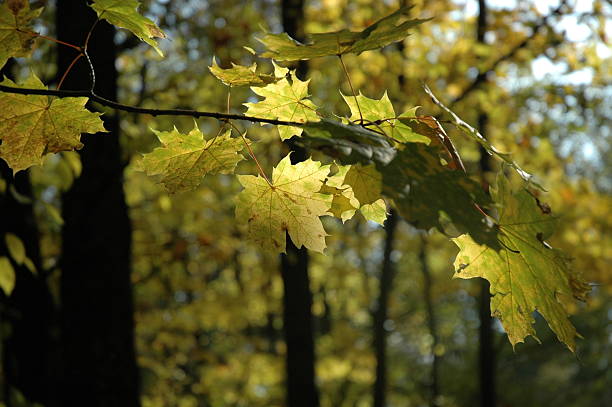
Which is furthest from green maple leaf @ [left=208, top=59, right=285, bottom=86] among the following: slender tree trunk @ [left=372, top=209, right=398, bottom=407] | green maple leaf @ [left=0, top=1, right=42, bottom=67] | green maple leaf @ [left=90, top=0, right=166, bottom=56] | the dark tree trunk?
slender tree trunk @ [left=372, top=209, right=398, bottom=407]

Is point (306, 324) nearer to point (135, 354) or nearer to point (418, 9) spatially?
point (135, 354)

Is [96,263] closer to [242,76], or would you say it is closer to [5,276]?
[5,276]

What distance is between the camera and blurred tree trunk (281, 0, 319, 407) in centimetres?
514

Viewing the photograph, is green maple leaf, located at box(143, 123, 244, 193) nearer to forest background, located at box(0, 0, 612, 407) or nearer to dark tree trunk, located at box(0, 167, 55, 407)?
forest background, located at box(0, 0, 612, 407)

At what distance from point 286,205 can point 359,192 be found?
0.17m

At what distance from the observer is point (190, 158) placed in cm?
116

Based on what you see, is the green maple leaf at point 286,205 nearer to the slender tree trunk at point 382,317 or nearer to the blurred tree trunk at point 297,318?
the blurred tree trunk at point 297,318

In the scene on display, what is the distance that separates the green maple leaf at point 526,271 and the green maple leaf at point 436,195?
0.78 ft

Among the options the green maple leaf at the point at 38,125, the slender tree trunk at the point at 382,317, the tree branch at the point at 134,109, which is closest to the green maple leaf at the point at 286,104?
the tree branch at the point at 134,109

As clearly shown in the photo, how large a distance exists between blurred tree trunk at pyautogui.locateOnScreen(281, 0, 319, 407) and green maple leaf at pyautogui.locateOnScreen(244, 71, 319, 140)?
398 cm

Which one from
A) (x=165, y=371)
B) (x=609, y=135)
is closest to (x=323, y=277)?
(x=165, y=371)

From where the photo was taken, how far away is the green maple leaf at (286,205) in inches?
44.1

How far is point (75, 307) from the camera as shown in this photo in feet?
9.70

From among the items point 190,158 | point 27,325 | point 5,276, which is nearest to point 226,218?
point 27,325
